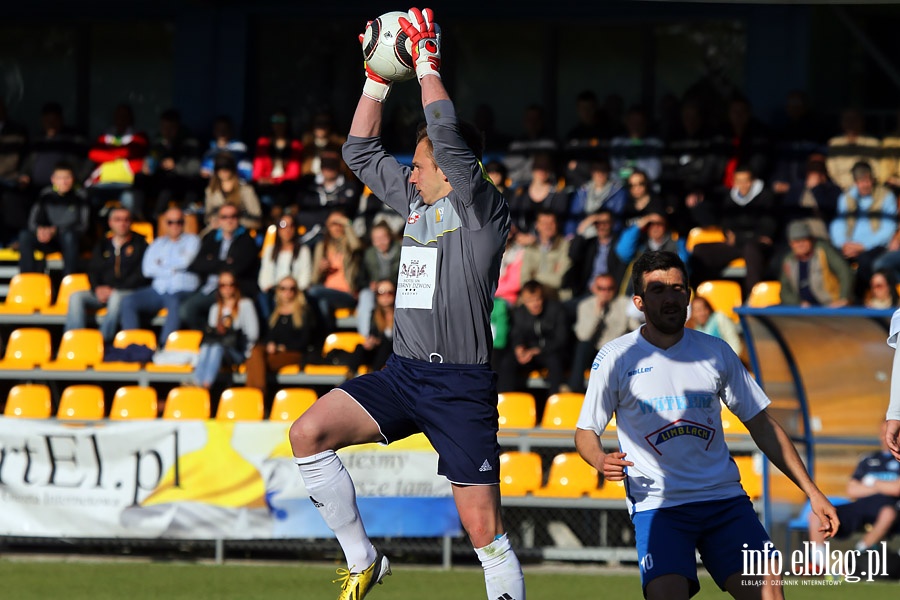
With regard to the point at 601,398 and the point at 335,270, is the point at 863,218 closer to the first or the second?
the point at 335,270

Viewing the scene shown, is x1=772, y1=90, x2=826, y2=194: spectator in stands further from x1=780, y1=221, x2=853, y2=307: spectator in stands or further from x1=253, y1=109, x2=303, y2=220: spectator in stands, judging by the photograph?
x1=253, y1=109, x2=303, y2=220: spectator in stands

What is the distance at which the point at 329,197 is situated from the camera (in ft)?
45.6

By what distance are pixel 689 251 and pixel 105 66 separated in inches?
314

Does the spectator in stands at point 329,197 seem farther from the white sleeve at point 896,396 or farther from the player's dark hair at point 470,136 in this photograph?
the white sleeve at point 896,396

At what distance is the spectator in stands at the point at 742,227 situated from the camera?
12.6 meters

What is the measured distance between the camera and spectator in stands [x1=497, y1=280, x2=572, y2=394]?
38.0 feet

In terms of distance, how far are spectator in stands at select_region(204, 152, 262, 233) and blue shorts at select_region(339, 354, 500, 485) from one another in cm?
868

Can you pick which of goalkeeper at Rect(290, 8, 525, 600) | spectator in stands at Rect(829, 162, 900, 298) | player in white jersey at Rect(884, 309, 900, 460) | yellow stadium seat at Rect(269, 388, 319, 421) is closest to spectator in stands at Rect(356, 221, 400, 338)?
yellow stadium seat at Rect(269, 388, 319, 421)

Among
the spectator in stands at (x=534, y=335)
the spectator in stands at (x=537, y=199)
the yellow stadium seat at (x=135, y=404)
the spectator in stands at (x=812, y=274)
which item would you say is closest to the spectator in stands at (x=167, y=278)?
the yellow stadium seat at (x=135, y=404)

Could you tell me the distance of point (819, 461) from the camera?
9.52m

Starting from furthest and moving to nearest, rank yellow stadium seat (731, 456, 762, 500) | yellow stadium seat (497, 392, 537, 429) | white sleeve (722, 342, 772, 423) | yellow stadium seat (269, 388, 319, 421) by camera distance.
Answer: yellow stadium seat (269, 388, 319, 421), yellow stadium seat (497, 392, 537, 429), yellow stadium seat (731, 456, 762, 500), white sleeve (722, 342, 772, 423)

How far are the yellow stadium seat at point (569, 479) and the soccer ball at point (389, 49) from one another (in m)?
5.22

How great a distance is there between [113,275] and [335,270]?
2124mm

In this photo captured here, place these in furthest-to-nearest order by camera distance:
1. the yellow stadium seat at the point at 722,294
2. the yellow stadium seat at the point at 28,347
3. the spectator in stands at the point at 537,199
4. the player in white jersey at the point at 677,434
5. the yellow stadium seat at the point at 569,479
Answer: the spectator in stands at the point at 537,199, the yellow stadium seat at the point at 28,347, the yellow stadium seat at the point at 722,294, the yellow stadium seat at the point at 569,479, the player in white jersey at the point at 677,434
